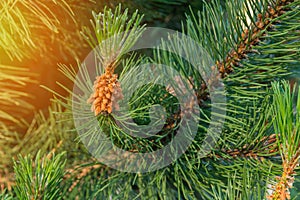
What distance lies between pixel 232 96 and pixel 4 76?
26cm

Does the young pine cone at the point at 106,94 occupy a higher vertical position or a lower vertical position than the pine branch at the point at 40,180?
higher

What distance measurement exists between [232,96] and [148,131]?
9 centimetres

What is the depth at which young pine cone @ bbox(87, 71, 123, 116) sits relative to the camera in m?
0.40

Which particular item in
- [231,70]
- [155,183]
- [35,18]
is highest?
[35,18]

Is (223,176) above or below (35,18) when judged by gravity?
below

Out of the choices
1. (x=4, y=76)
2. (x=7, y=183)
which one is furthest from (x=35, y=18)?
(x=7, y=183)

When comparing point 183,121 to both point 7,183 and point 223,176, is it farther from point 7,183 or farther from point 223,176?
point 7,183

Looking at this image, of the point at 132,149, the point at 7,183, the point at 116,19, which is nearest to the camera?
the point at 116,19

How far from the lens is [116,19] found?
14.7 inches

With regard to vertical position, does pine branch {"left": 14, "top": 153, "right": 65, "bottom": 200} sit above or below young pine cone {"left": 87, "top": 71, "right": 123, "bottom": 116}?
below

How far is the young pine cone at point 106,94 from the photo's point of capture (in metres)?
0.40

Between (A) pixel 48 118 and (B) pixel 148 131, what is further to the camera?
(A) pixel 48 118

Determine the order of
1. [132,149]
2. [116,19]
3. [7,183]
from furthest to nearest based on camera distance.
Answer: [7,183]
[132,149]
[116,19]

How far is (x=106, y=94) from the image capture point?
40cm
